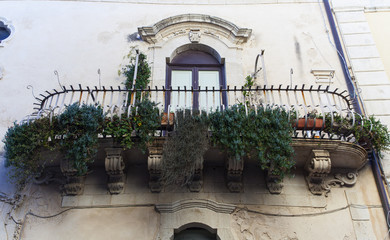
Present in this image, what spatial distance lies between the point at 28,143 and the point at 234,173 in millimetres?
2936

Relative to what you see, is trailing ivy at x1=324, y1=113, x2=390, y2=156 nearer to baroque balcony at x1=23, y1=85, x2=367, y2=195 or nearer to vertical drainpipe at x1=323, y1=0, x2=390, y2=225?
baroque balcony at x1=23, y1=85, x2=367, y2=195

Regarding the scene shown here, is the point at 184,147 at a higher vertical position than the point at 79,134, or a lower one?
lower

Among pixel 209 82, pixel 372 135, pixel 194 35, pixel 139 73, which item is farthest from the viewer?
pixel 194 35

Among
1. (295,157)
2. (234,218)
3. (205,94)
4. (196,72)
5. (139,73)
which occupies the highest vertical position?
(196,72)

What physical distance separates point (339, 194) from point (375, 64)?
291cm

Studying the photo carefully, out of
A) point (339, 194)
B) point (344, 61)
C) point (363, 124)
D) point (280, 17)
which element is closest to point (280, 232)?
point (339, 194)

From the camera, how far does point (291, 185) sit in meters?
5.88

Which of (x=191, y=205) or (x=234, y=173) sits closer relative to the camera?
(x=191, y=205)

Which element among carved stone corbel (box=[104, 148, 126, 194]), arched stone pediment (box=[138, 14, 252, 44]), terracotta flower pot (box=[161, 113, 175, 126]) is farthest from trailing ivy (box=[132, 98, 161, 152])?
arched stone pediment (box=[138, 14, 252, 44])

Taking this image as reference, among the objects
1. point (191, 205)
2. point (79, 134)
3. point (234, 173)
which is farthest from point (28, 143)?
point (234, 173)

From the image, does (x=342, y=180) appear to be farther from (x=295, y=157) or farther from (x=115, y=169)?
(x=115, y=169)

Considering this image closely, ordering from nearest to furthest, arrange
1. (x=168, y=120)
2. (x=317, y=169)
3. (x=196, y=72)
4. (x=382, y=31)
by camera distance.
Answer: (x=168, y=120) < (x=317, y=169) < (x=196, y=72) < (x=382, y=31)

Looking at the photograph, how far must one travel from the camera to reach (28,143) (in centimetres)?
529

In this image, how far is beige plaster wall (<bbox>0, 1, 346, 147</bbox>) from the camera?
7188mm
